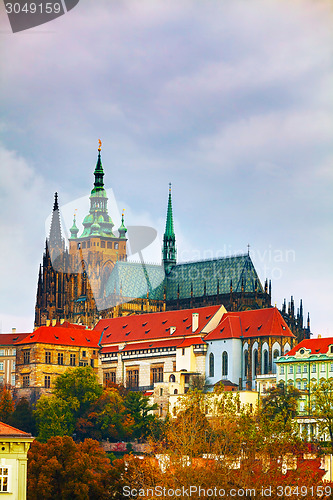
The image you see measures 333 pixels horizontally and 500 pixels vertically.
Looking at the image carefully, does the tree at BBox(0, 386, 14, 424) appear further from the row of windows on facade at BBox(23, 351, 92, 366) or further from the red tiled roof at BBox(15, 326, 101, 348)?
the red tiled roof at BBox(15, 326, 101, 348)

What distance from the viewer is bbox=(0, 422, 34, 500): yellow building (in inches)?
2581

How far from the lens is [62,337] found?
15800cm

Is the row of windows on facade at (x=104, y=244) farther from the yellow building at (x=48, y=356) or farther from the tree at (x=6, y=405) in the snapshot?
the tree at (x=6, y=405)

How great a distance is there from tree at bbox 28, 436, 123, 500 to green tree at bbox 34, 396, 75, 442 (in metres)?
36.0

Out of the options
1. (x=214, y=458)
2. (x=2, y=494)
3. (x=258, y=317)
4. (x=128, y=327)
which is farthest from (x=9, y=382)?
(x=2, y=494)

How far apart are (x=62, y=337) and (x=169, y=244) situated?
129ft

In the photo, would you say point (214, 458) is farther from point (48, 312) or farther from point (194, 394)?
point (48, 312)

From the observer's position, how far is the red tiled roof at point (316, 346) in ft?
446

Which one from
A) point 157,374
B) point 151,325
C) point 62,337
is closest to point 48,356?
point 62,337

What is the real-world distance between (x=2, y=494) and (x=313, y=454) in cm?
2859

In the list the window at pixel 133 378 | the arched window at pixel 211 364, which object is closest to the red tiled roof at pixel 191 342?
the arched window at pixel 211 364

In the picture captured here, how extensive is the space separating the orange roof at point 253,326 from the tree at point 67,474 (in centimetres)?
5497

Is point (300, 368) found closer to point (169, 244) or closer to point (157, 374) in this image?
point (157, 374)

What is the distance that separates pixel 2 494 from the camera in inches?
2576
